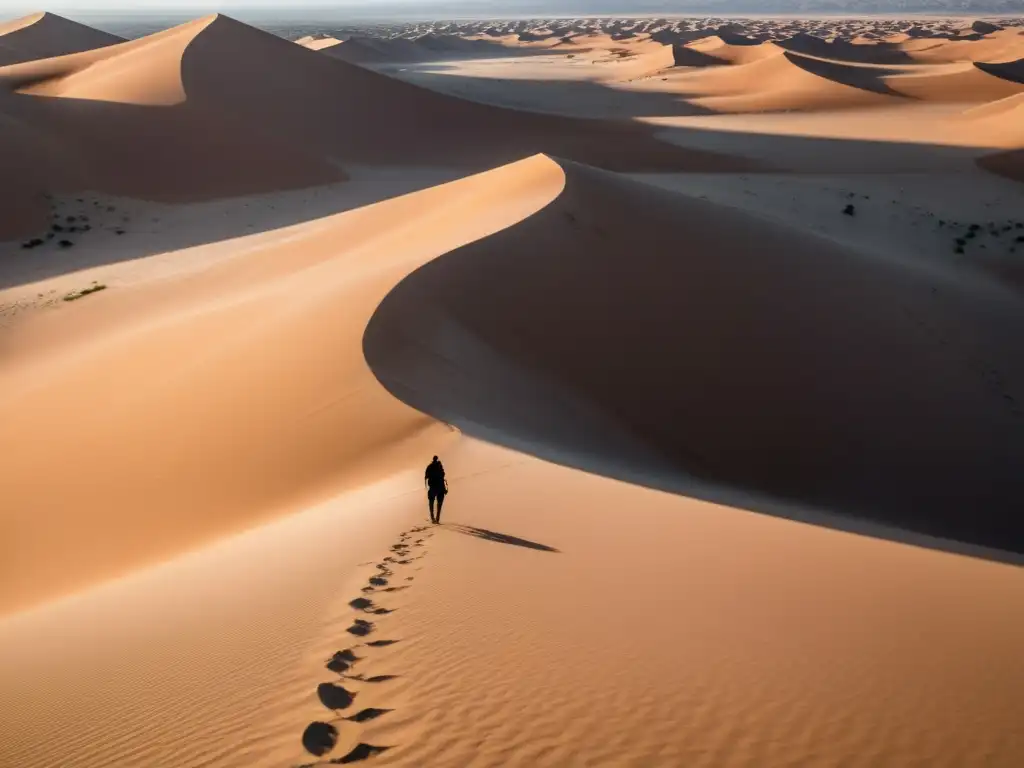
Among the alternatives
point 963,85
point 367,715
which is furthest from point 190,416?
point 963,85

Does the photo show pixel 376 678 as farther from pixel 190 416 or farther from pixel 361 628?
pixel 190 416

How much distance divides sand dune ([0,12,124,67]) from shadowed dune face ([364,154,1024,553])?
204 ft

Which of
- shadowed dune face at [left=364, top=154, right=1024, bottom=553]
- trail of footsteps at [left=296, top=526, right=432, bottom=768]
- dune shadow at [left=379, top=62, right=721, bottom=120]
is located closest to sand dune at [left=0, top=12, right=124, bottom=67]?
dune shadow at [left=379, top=62, right=721, bottom=120]

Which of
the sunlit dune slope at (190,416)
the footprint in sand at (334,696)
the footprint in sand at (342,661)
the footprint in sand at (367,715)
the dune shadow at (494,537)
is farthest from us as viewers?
the sunlit dune slope at (190,416)

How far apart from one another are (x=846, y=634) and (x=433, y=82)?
61.6m

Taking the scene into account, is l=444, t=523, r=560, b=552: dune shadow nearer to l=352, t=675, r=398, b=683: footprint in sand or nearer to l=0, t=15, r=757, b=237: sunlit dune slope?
l=352, t=675, r=398, b=683: footprint in sand

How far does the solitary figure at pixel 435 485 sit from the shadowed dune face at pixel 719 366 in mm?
1847

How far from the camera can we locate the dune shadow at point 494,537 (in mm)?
6141

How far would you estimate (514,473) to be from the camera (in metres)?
7.66

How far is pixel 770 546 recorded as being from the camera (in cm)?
607

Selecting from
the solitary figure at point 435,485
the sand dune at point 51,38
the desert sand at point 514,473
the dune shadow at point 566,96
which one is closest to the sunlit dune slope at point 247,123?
the desert sand at point 514,473

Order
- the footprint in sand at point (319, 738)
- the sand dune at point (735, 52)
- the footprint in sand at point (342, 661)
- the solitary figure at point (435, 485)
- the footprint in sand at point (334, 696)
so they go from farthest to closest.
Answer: the sand dune at point (735, 52) < the solitary figure at point (435, 485) < the footprint in sand at point (342, 661) < the footprint in sand at point (334, 696) < the footprint in sand at point (319, 738)

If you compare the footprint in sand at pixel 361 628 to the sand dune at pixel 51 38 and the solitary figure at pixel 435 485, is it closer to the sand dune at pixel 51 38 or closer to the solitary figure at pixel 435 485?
the solitary figure at pixel 435 485

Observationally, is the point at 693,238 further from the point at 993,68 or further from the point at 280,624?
the point at 993,68
